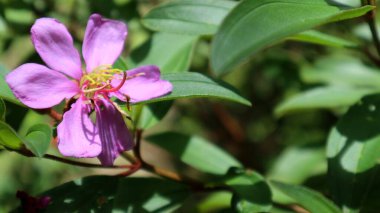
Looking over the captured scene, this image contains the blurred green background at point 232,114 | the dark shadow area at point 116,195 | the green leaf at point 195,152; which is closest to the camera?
the dark shadow area at point 116,195

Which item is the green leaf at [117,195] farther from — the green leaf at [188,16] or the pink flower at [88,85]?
the green leaf at [188,16]

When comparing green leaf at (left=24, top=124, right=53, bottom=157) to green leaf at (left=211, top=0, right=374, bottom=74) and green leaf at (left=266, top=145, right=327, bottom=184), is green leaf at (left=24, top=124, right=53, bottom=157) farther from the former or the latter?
green leaf at (left=266, top=145, right=327, bottom=184)

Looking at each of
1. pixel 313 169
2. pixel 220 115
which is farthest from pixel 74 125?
pixel 220 115

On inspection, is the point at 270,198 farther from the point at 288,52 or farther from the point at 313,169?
the point at 288,52

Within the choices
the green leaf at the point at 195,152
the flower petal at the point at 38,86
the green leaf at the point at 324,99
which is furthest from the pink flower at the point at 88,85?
the green leaf at the point at 324,99

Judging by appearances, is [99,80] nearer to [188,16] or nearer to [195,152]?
[188,16]
